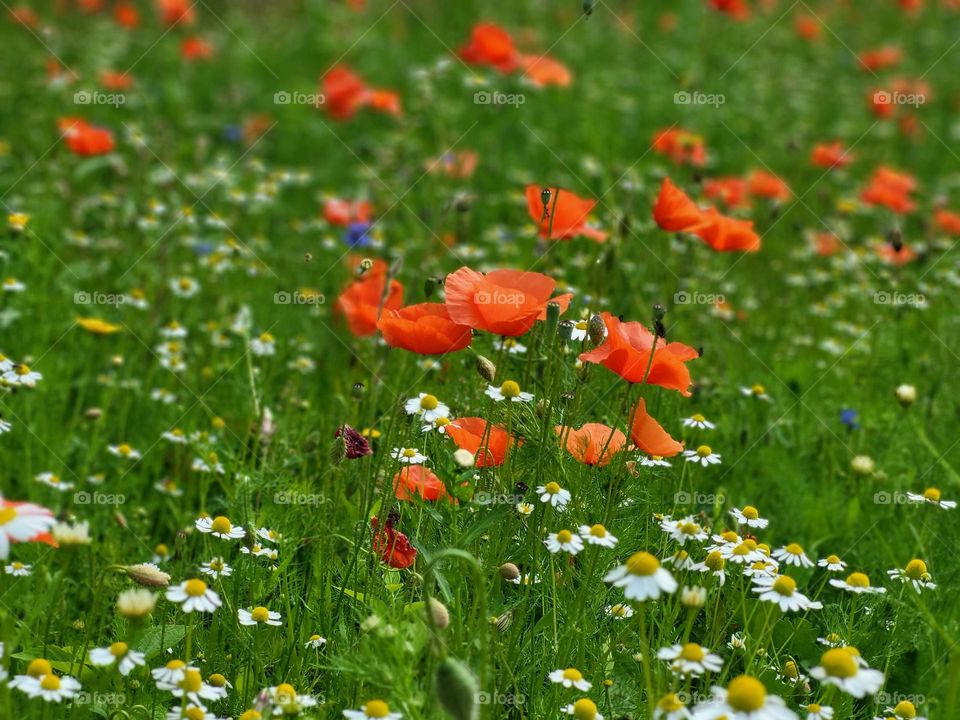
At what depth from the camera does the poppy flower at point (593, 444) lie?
6.73 feet

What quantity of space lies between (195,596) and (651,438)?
82cm

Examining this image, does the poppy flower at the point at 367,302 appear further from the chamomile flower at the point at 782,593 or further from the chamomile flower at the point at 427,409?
the chamomile flower at the point at 782,593

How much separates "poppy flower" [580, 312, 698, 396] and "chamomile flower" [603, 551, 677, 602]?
45 centimetres

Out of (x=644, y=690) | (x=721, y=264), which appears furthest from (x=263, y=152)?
(x=644, y=690)

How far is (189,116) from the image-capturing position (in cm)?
590

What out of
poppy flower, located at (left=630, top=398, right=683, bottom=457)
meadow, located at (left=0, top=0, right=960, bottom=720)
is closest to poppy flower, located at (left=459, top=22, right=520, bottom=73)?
meadow, located at (left=0, top=0, right=960, bottom=720)

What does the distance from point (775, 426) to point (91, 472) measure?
1811 mm

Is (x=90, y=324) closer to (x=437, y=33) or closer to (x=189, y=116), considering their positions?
(x=189, y=116)

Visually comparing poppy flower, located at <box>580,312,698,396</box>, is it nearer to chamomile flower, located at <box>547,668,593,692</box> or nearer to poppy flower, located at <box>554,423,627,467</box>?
poppy flower, located at <box>554,423,627,467</box>

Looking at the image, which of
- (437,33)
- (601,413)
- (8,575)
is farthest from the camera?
(437,33)

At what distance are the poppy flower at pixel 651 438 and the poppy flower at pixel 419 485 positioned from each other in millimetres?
377

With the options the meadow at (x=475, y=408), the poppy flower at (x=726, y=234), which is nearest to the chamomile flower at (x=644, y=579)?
the meadow at (x=475, y=408)

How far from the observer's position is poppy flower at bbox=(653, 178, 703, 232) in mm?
2688

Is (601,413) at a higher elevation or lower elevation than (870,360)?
lower
